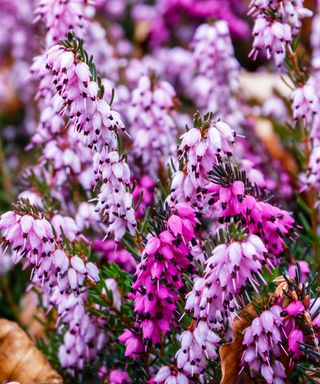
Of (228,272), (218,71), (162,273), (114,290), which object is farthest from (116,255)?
(218,71)

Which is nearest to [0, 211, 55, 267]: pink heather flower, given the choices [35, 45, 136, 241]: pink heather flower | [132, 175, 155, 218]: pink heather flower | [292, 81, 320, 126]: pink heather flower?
[35, 45, 136, 241]: pink heather flower

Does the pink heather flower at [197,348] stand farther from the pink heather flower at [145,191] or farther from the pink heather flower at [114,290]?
the pink heather flower at [145,191]

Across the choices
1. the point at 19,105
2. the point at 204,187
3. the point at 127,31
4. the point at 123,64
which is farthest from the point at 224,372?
the point at 127,31

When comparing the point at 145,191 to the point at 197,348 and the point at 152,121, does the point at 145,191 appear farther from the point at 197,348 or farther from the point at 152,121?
the point at 197,348

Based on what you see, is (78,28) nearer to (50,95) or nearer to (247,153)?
(50,95)

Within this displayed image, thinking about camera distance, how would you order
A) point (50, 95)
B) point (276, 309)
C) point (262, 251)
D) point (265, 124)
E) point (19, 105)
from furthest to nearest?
point (19, 105) < point (265, 124) < point (50, 95) < point (276, 309) < point (262, 251)
